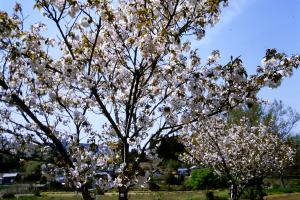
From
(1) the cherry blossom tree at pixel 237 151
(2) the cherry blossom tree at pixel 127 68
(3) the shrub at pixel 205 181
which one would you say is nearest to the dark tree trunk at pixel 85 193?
(2) the cherry blossom tree at pixel 127 68

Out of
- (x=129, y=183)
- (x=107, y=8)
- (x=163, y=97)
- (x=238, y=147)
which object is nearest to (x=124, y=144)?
(x=129, y=183)

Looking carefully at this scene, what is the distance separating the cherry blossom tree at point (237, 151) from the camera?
1470 centimetres

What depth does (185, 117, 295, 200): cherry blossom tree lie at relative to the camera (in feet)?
48.2

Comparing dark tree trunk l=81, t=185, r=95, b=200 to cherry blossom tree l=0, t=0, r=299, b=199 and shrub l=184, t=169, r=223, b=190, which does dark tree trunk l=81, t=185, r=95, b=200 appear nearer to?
cherry blossom tree l=0, t=0, r=299, b=199

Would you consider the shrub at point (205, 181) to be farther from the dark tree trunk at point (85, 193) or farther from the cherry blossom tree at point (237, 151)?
the dark tree trunk at point (85, 193)

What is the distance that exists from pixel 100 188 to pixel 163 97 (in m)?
1.79

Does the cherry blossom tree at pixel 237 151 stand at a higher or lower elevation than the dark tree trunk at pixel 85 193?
higher

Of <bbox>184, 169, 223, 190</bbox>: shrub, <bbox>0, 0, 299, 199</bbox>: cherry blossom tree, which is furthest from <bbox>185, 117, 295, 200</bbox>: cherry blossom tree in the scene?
<bbox>184, 169, 223, 190</bbox>: shrub

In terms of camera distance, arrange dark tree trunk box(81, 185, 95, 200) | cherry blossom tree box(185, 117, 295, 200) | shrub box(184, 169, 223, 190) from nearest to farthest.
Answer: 1. dark tree trunk box(81, 185, 95, 200)
2. cherry blossom tree box(185, 117, 295, 200)
3. shrub box(184, 169, 223, 190)

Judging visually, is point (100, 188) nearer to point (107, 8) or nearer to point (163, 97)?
point (163, 97)

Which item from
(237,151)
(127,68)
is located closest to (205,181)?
(237,151)

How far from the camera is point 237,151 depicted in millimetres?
16656

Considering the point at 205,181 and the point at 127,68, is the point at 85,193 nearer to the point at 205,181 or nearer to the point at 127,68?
the point at 127,68

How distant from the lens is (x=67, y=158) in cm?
615
